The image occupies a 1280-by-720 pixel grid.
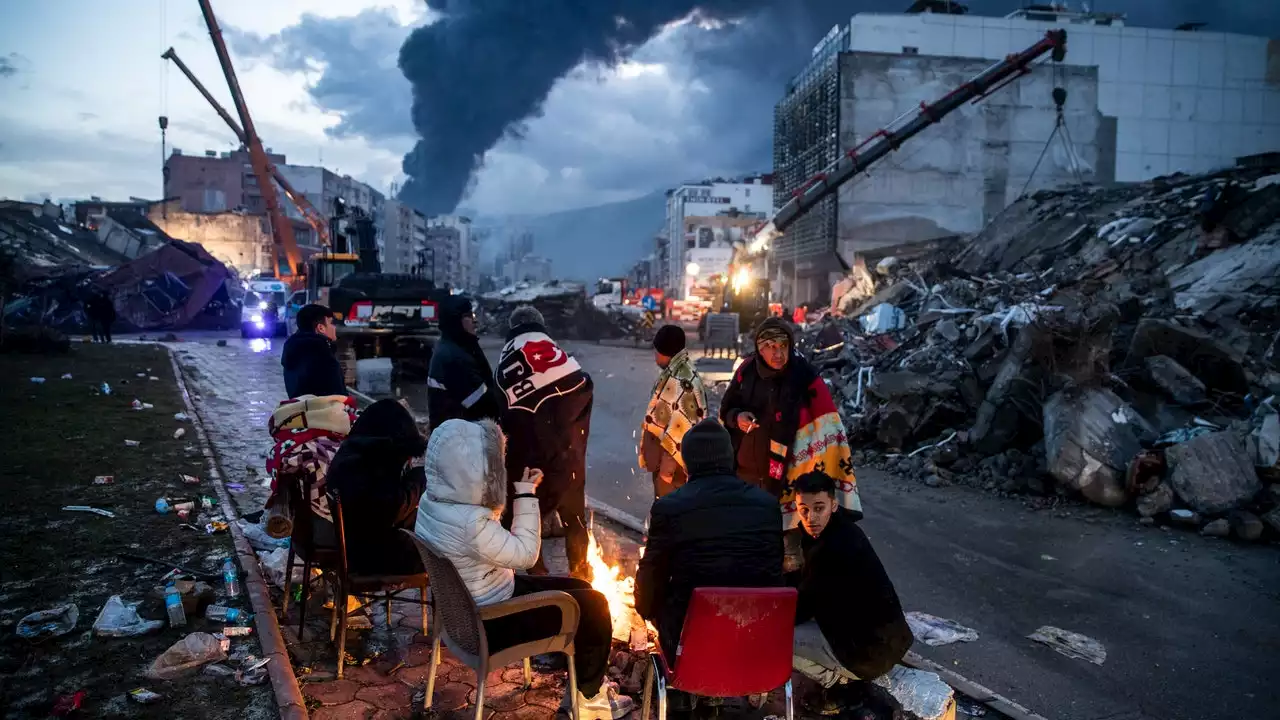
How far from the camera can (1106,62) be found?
38812 mm

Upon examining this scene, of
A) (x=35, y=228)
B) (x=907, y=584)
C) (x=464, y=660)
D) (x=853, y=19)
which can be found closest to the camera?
(x=464, y=660)

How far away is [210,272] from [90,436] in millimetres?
24865

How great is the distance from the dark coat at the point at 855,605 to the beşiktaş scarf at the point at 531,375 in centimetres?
207

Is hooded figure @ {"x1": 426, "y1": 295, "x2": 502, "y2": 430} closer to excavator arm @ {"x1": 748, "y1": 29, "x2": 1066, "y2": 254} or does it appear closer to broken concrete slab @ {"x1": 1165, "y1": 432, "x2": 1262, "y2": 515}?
broken concrete slab @ {"x1": 1165, "y1": 432, "x2": 1262, "y2": 515}

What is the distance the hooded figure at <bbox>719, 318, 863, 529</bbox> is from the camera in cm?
512

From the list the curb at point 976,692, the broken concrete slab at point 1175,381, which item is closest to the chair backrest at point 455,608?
the curb at point 976,692

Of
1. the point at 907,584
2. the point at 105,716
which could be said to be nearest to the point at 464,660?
the point at 105,716

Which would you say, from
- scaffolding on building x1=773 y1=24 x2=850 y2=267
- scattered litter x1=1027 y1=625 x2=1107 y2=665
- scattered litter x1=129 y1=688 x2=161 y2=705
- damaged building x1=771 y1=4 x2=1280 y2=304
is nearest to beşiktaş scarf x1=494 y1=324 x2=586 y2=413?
scattered litter x1=129 y1=688 x2=161 y2=705

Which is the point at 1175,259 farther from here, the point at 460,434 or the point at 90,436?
the point at 90,436

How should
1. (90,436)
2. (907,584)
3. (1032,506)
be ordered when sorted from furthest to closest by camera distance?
(90,436) < (1032,506) < (907,584)

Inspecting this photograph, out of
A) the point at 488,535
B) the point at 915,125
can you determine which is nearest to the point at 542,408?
the point at 488,535

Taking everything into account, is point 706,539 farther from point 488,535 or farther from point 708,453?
point 488,535

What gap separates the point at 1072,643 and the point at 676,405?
3036 mm

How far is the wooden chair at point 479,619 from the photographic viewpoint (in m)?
3.36
